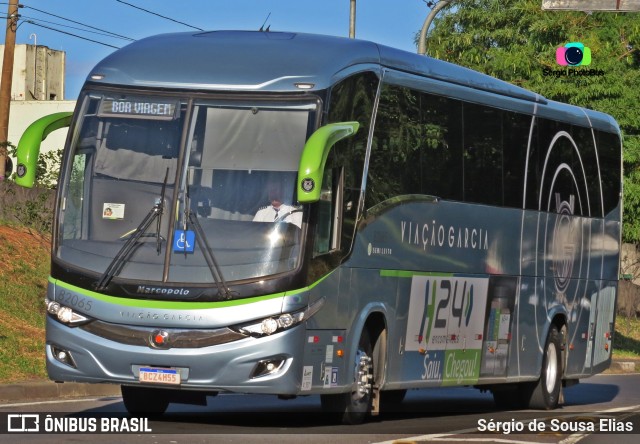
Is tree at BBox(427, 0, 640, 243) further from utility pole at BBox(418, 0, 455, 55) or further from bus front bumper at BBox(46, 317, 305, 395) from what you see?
bus front bumper at BBox(46, 317, 305, 395)

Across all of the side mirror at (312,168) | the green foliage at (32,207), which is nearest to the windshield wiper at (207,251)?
the side mirror at (312,168)

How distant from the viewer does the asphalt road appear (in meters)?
12.6

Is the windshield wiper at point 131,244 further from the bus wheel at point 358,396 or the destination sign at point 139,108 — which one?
the bus wheel at point 358,396

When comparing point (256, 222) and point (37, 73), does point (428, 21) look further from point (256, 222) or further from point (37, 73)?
point (37, 73)

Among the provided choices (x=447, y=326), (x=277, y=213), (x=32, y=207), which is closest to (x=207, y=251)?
(x=277, y=213)

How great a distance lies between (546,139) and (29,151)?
8.02m

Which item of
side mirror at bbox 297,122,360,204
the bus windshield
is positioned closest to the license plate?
the bus windshield

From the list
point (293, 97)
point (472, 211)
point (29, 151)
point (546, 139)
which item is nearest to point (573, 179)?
point (546, 139)

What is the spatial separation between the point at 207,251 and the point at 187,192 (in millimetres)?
584

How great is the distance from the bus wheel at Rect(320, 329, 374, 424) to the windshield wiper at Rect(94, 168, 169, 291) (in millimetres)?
2435

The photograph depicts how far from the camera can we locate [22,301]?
2439 centimetres

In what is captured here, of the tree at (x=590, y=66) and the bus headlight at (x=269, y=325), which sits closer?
the bus headlight at (x=269, y=325)

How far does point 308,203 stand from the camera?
13.0 metres

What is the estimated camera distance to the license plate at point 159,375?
12.7m
